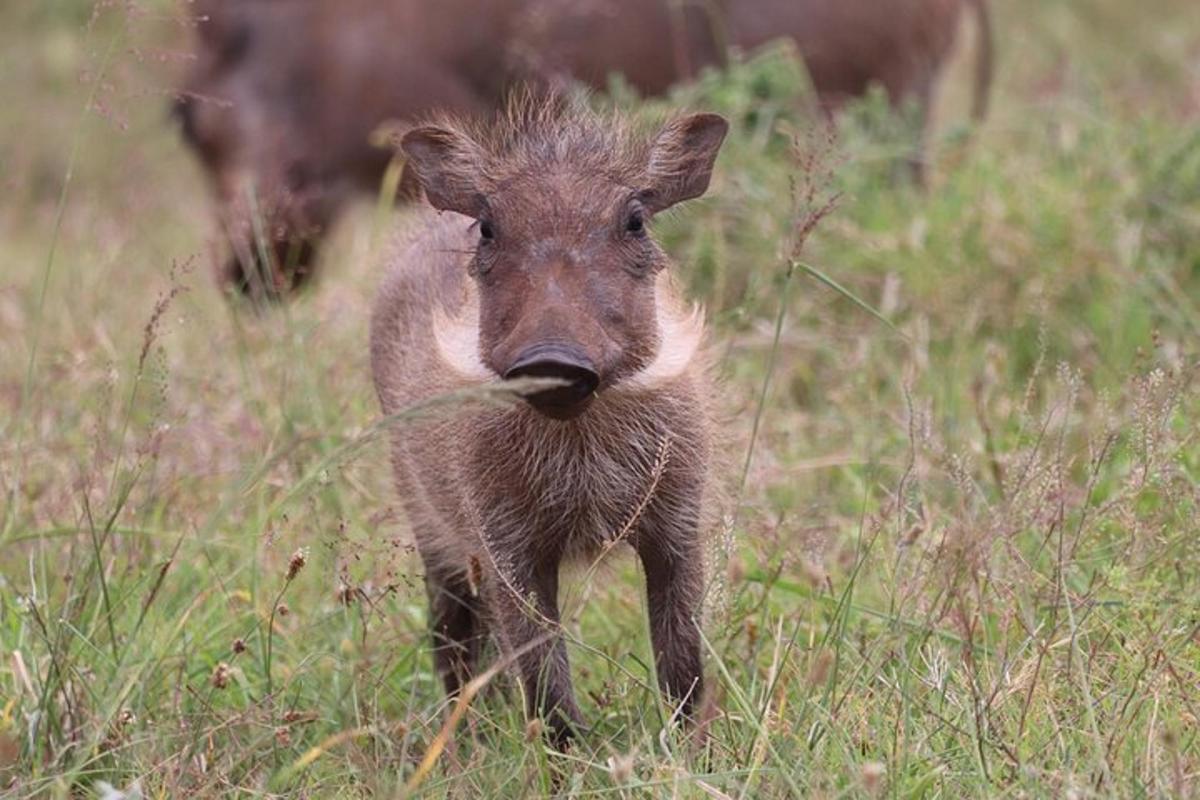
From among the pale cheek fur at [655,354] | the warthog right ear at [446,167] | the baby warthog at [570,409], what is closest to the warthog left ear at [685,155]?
the baby warthog at [570,409]

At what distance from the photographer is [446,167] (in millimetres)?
3314

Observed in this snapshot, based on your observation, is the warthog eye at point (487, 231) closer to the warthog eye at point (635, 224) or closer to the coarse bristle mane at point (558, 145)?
the coarse bristle mane at point (558, 145)

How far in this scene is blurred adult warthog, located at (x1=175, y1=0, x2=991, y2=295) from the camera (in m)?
6.94

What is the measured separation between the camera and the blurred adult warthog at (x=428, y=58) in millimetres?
6938

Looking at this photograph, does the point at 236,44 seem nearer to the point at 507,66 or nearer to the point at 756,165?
the point at 507,66

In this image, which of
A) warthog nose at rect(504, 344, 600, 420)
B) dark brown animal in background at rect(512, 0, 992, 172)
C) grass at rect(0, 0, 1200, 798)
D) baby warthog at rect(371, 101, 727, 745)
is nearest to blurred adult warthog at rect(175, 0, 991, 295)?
dark brown animal in background at rect(512, 0, 992, 172)

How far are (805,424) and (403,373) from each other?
1.42 metres

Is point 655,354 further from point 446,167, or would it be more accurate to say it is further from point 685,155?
point 446,167

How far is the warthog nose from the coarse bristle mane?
485 mm

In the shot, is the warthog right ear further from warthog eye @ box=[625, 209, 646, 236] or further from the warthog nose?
the warthog nose

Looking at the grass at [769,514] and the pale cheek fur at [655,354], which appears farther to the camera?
the pale cheek fur at [655,354]

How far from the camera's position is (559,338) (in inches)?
111

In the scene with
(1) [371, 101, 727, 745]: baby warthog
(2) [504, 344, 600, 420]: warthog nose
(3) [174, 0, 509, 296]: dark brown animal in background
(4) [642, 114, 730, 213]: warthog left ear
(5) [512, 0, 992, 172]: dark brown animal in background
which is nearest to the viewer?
(2) [504, 344, 600, 420]: warthog nose

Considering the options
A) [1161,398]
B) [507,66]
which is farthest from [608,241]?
[507,66]
